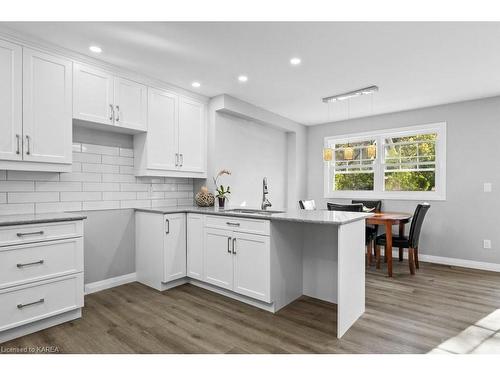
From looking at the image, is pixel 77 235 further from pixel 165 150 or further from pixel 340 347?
pixel 340 347

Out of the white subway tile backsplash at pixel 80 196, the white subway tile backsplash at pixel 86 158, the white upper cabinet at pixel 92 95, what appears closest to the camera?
the white upper cabinet at pixel 92 95

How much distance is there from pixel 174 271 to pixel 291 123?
3569 millimetres

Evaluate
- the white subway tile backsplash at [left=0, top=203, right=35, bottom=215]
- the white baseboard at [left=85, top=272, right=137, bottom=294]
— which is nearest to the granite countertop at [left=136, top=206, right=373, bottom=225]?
the white baseboard at [left=85, top=272, right=137, bottom=294]

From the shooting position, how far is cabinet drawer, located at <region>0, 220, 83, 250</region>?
212cm

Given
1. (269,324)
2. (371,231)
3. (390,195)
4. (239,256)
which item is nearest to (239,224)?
(239,256)

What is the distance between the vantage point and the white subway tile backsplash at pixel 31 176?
2610 mm

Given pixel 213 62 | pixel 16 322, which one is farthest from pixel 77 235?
pixel 213 62

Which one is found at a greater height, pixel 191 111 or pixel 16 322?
pixel 191 111

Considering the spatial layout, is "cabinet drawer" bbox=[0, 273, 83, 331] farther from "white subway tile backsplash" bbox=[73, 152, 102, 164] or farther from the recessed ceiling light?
the recessed ceiling light

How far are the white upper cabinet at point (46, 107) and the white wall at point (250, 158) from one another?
1.84m

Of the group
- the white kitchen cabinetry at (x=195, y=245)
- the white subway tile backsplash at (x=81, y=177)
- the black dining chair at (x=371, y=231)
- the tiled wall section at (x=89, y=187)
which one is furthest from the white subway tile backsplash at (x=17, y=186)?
the black dining chair at (x=371, y=231)

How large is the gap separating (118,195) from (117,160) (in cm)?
42

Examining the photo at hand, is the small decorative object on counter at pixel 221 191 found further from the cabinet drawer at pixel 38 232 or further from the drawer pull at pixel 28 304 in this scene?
→ the drawer pull at pixel 28 304

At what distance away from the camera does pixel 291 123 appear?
18.2ft
